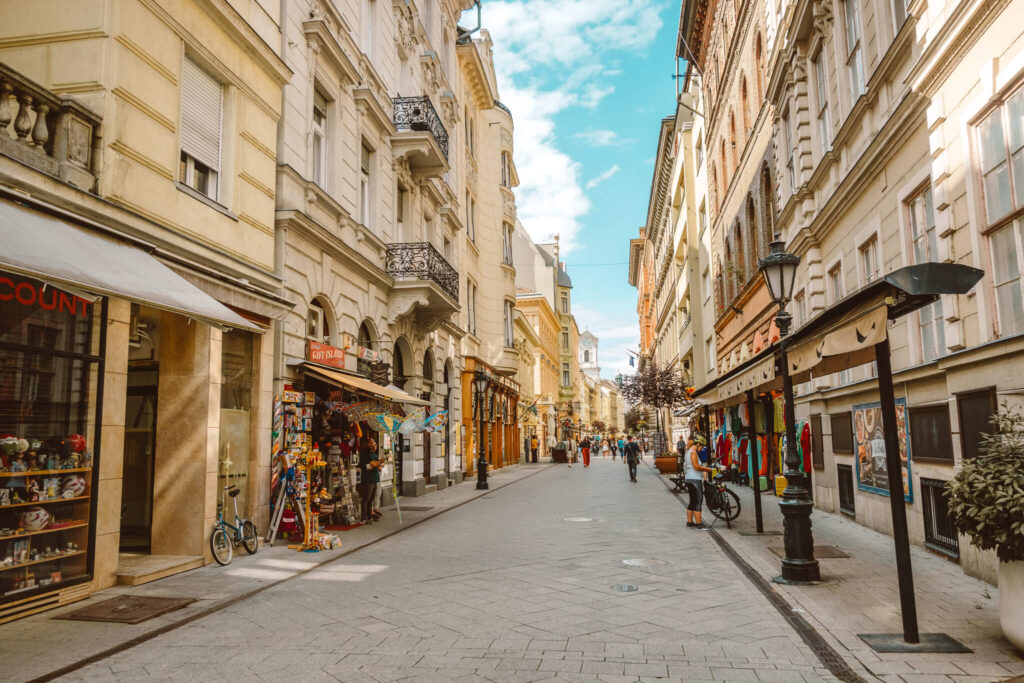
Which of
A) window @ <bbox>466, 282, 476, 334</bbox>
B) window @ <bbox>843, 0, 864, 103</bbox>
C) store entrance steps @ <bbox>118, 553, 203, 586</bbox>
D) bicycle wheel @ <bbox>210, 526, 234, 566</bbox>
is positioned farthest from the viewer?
window @ <bbox>466, 282, 476, 334</bbox>

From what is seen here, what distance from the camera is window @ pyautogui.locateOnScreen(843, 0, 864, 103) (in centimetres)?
1266

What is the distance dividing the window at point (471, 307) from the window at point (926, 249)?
21.8 meters

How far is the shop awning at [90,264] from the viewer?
18.6ft

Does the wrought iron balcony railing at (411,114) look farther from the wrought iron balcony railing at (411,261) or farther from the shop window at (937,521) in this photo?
the shop window at (937,521)

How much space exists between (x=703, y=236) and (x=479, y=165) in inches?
473

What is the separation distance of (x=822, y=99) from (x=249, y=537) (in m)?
13.9

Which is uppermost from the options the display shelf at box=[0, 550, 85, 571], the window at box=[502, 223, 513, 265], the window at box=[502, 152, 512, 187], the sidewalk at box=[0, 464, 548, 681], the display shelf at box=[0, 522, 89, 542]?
the window at box=[502, 152, 512, 187]

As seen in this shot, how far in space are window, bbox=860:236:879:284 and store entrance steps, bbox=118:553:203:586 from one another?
11566 mm

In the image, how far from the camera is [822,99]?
49.9 feet

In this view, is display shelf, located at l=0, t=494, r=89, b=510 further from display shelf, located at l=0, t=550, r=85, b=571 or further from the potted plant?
the potted plant

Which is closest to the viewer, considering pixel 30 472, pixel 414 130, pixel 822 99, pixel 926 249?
pixel 30 472

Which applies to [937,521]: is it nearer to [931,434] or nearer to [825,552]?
[931,434]

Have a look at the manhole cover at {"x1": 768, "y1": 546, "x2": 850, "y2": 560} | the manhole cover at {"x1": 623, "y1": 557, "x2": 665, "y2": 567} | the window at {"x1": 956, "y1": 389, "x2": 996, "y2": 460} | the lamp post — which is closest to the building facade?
the manhole cover at {"x1": 623, "y1": 557, "x2": 665, "y2": 567}

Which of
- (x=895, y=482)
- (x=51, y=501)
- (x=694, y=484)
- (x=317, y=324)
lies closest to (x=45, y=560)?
(x=51, y=501)
